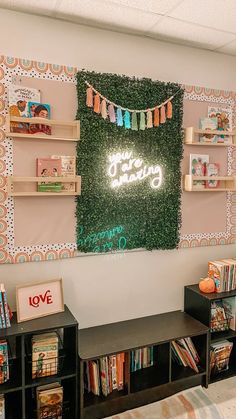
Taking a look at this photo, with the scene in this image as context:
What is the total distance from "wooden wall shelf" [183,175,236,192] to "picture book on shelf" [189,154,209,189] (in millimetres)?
48

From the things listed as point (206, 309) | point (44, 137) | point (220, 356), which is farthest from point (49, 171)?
point (220, 356)

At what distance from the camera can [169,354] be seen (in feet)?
7.82

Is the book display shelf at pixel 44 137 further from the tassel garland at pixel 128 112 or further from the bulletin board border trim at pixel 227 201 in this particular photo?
the bulletin board border trim at pixel 227 201

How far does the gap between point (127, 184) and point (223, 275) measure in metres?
1.05

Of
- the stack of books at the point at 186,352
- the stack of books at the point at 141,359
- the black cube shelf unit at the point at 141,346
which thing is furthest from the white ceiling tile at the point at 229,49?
the stack of books at the point at 141,359

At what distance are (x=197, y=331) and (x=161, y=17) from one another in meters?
2.17

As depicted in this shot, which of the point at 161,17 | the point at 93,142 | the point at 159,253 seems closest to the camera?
the point at 161,17

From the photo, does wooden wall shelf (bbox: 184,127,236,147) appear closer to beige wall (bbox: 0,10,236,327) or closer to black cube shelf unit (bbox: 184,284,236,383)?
beige wall (bbox: 0,10,236,327)

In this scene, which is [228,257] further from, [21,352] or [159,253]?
[21,352]

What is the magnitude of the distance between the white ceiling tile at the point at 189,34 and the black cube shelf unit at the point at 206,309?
195 cm

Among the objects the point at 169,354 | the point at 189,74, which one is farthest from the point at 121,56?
the point at 169,354

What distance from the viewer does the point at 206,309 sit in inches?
102

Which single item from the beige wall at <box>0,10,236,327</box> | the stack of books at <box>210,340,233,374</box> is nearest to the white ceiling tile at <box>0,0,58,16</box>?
the beige wall at <box>0,10,236,327</box>

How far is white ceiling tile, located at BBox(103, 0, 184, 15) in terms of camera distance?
2.01 m
